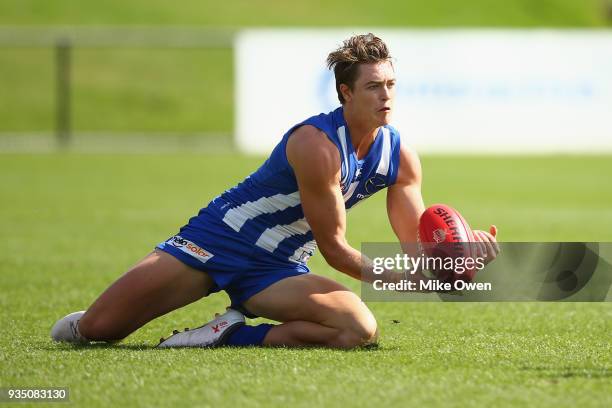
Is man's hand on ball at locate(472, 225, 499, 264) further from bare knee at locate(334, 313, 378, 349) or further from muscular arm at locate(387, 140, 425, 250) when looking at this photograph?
bare knee at locate(334, 313, 378, 349)

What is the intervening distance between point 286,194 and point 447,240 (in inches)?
36.8

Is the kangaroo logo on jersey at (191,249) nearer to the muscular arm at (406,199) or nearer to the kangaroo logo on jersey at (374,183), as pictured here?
the kangaroo logo on jersey at (374,183)

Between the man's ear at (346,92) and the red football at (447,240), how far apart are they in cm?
74

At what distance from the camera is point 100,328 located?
618 centimetres

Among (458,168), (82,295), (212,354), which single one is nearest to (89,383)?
(212,354)

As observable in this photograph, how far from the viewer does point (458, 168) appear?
19766 millimetres

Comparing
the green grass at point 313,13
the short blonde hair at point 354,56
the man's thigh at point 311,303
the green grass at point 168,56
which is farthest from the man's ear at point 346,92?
the green grass at point 313,13

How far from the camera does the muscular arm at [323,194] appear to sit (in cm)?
578

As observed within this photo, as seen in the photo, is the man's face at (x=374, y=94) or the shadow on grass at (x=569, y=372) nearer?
the shadow on grass at (x=569, y=372)

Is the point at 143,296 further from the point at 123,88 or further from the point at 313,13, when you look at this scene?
the point at 313,13

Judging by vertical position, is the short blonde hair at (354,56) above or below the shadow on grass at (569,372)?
above

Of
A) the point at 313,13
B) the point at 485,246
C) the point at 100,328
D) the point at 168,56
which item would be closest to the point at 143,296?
the point at 100,328

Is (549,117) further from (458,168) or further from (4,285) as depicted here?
(4,285)

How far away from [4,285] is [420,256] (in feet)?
12.9
